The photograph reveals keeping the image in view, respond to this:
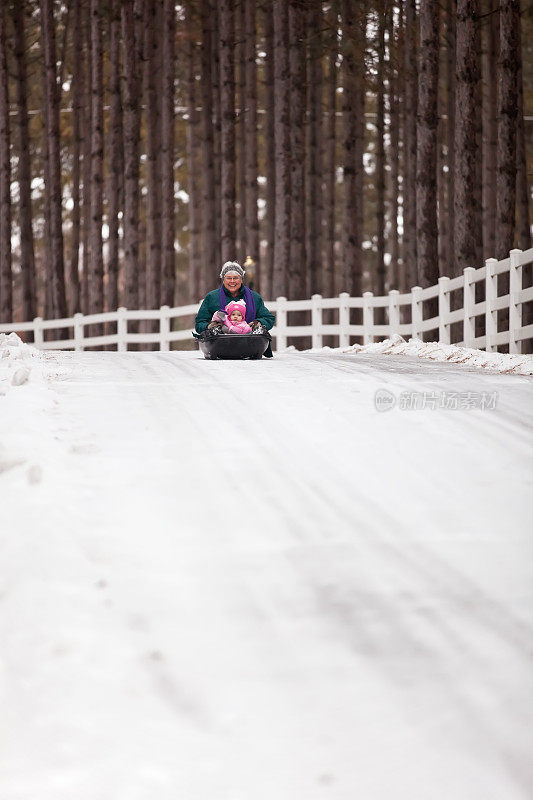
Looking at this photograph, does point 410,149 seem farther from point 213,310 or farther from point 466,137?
point 213,310

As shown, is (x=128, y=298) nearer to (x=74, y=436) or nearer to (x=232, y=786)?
(x=74, y=436)

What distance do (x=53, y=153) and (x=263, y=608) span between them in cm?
2274

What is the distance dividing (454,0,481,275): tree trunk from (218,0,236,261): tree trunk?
7.19 metres

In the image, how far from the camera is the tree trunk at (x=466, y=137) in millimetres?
16297

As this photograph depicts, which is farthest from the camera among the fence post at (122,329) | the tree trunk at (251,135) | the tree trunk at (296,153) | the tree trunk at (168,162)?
the tree trunk at (251,135)

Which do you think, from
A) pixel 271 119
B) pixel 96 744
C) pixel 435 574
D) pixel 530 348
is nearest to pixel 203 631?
pixel 96 744

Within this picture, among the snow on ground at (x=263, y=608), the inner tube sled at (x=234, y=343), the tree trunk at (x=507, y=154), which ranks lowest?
the snow on ground at (x=263, y=608)

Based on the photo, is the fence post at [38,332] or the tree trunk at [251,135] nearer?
the fence post at [38,332]

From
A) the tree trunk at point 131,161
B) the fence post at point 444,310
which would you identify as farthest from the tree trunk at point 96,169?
the fence post at point 444,310

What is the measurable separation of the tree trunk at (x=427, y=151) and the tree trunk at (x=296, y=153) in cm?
456

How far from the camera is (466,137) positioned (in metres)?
16.4

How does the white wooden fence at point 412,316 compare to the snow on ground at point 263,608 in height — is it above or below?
above

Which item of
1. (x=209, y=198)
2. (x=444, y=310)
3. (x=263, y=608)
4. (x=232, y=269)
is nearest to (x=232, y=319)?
(x=232, y=269)

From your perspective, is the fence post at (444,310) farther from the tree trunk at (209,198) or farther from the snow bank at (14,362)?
the tree trunk at (209,198)
